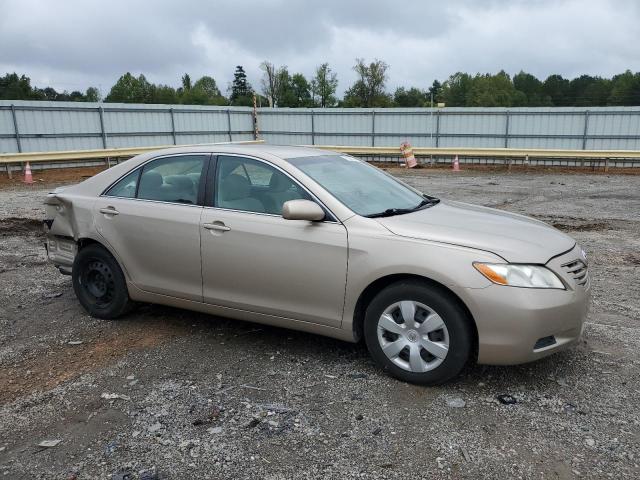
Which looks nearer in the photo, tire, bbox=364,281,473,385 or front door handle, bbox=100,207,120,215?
tire, bbox=364,281,473,385

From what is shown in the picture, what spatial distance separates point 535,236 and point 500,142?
21.9m

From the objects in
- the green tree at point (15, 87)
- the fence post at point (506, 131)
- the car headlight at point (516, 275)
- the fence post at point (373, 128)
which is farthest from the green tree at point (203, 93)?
the car headlight at point (516, 275)

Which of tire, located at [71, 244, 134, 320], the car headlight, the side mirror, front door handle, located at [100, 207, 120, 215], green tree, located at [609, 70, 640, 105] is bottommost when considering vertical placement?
tire, located at [71, 244, 134, 320]

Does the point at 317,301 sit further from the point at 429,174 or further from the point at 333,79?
the point at 333,79

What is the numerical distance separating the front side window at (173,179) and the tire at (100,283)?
73 cm

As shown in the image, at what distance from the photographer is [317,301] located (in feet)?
13.4

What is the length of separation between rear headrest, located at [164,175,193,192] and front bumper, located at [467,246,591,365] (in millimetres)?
2548

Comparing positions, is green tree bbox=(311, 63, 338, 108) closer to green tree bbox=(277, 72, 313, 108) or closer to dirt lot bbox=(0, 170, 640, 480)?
green tree bbox=(277, 72, 313, 108)

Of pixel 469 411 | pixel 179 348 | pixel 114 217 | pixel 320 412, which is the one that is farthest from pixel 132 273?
pixel 469 411

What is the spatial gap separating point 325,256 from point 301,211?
370 millimetres

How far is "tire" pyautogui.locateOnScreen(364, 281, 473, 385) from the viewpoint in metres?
3.64

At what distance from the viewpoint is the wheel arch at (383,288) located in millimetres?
3666

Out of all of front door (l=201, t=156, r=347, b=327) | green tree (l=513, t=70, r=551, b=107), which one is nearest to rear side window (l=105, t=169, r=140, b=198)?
front door (l=201, t=156, r=347, b=327)

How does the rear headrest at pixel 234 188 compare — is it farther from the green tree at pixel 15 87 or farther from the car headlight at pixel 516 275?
the green tree at pixel 15 87
